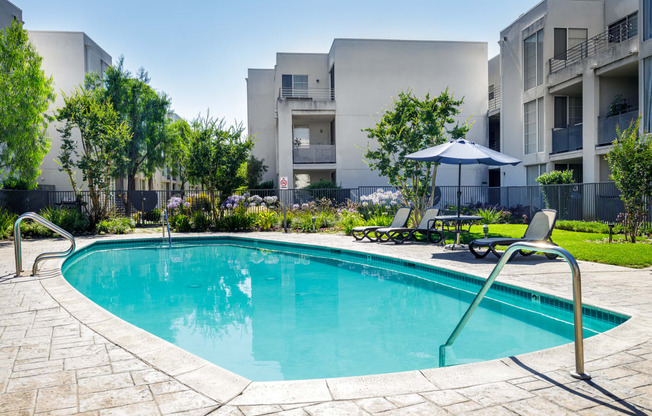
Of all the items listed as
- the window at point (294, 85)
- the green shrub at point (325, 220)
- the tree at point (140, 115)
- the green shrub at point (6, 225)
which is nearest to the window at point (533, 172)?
the green shrub at point (325, 220)

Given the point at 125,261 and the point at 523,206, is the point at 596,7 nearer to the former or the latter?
the point at 523,206

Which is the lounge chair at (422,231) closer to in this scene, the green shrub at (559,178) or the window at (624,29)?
the green shrub at (559,178)

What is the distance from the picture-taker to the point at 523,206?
18312 millimetres

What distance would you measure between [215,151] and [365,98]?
37.5 feet

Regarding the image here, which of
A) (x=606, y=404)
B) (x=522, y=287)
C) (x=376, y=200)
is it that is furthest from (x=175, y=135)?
(x=606, y=404)

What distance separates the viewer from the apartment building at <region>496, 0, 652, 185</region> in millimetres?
15523

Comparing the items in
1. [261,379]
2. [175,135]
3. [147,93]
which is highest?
[147,93]

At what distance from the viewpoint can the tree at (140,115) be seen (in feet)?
81.6

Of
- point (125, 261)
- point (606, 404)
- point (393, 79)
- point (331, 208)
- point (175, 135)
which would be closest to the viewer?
point (606, 404)

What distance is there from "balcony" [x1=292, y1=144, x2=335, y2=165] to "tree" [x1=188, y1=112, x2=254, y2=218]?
7.90m

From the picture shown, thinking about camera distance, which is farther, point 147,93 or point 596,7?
point 147,93

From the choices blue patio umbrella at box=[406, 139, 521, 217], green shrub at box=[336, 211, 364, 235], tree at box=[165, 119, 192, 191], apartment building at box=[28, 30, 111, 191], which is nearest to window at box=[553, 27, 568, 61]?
green shrub at box=[336, 211, 364, 235]

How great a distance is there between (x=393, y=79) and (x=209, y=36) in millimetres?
12504

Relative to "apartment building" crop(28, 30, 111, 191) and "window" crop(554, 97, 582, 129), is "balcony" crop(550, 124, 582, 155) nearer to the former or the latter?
"window" crop(554, 97, 582, 129)
